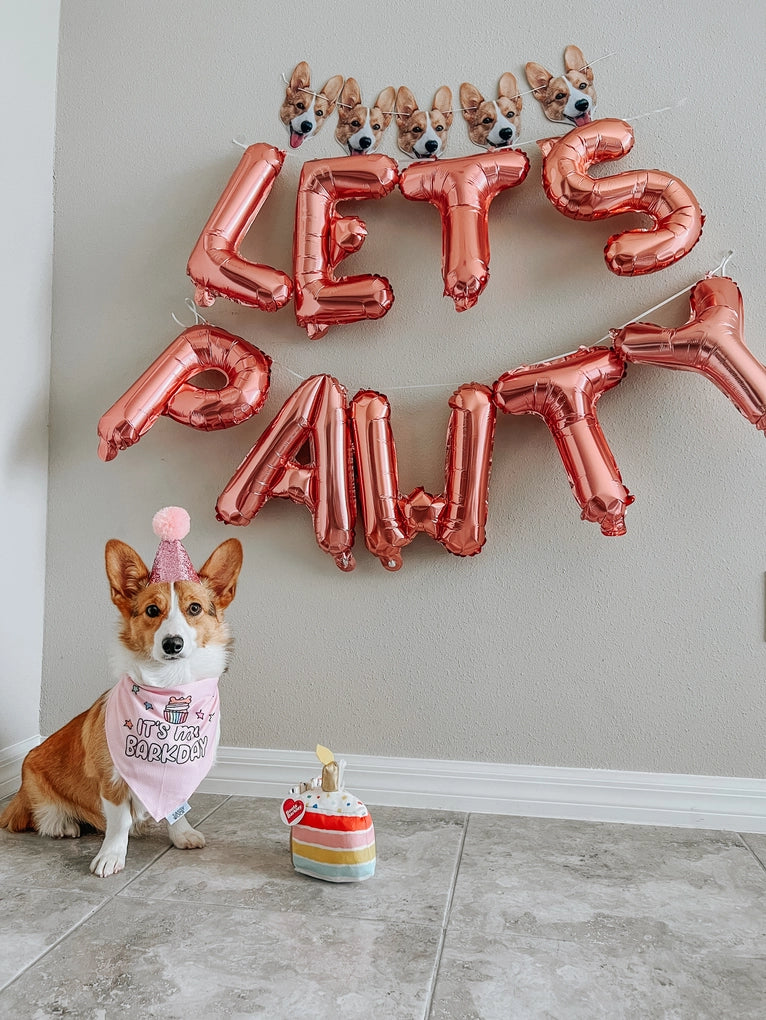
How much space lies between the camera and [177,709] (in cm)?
145

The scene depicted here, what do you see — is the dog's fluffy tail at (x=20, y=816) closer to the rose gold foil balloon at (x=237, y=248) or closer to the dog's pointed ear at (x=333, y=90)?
the rose gold foil balloon at (x=237, y=248)

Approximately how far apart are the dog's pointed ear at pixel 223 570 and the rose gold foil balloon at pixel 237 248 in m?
0.56

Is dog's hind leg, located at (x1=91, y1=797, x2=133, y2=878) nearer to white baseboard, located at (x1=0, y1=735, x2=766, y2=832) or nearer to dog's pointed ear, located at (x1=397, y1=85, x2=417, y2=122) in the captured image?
white baseboard, located at (x1=0, y1=735, x2=766, y2=832)

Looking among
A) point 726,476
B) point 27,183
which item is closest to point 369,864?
point 726,476

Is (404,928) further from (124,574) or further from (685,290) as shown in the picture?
(685,290)

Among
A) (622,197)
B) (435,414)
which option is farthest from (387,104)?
(435,414)

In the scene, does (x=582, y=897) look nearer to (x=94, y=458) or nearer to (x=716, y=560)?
(x=716, y=560)

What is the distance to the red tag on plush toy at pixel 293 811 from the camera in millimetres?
1375

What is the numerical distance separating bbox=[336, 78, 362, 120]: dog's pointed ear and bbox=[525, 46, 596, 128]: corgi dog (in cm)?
40

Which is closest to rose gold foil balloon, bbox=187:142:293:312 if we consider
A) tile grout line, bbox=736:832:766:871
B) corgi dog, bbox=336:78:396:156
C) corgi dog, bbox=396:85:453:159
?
corgi dog, bbox=336:78:396:156

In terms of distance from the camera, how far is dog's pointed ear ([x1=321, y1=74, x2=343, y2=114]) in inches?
73.9

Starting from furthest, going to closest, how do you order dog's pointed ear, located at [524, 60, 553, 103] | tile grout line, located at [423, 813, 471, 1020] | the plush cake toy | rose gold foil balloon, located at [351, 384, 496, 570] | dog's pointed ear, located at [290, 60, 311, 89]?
dog's pointed ear, located at [290, 60, 311, 89] → dog's pointed ear, located at [524, 60, 553, 103] → rose gold foil balloon, located at [351, 384, 496, 570] → the plush cake toy → tile grout line, located at [423, 813, 471, 1020]

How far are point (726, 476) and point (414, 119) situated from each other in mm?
1045

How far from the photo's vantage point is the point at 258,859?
147cm
